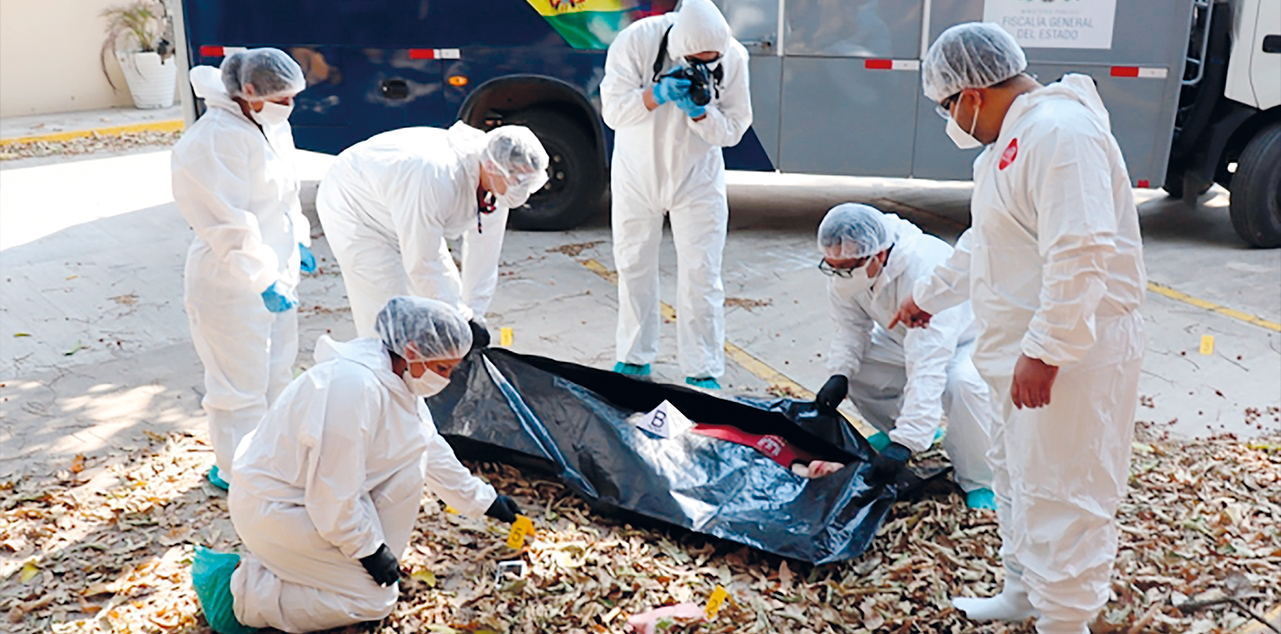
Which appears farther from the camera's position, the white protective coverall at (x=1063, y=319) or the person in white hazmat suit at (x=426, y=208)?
the person in white hazmat suit at (x=426, y=208)

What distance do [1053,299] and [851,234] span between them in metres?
1.47

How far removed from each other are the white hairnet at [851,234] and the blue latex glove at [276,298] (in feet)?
7.04

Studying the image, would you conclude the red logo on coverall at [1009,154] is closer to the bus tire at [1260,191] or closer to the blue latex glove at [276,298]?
the blue latex glove at [276,298]

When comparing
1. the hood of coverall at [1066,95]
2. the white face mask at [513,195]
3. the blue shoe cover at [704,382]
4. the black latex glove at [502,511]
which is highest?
the hood of coverall at [1066,95]

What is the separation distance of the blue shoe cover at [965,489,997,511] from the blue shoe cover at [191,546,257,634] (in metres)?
2.73

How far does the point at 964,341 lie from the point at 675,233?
1.68 meters

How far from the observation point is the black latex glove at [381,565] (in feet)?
11.4

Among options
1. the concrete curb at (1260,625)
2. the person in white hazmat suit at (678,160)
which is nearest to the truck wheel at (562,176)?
the person in white hazmat suit at (678,160)

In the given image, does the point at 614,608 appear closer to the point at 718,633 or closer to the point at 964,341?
the point at 718,633

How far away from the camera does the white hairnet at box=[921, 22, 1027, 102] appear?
10.6 feet

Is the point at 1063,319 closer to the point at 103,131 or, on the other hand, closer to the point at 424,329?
the point at 424,329

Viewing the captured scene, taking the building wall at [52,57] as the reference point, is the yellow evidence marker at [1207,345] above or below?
below

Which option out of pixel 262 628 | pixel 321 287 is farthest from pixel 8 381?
pixel 262 628

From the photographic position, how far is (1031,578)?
3.42m
